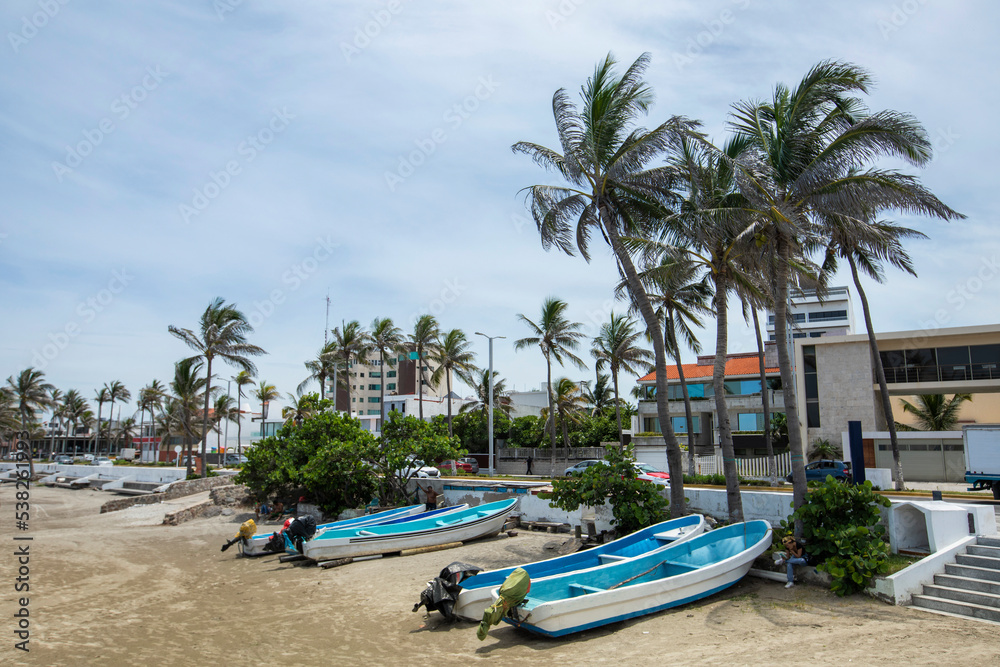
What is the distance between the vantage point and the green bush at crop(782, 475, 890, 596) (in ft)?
32.8

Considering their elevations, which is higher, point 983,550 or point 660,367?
A: point 660,367

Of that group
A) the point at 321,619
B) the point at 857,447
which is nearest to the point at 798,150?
the point at 857,447

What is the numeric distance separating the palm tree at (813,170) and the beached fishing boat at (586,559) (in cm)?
233

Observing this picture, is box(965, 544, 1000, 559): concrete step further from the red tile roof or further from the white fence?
the red tile roof

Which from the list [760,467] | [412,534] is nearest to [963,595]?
[412,534]

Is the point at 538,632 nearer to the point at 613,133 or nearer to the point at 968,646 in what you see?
Answer: the point at 968,646

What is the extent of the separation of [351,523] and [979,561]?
1511cm

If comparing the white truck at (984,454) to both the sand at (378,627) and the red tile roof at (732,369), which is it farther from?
the red tile roof at (732,369)

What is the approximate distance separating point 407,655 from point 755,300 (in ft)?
41.5

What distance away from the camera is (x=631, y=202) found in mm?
15852

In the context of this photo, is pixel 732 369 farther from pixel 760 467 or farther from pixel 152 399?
pixel 152 399

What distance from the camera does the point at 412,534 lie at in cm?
1692

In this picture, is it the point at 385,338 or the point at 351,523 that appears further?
the point at 385,338

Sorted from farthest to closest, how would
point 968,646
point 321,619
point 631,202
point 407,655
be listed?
point 631,202 → point 321,619 → point 407,655 → point 968,646
